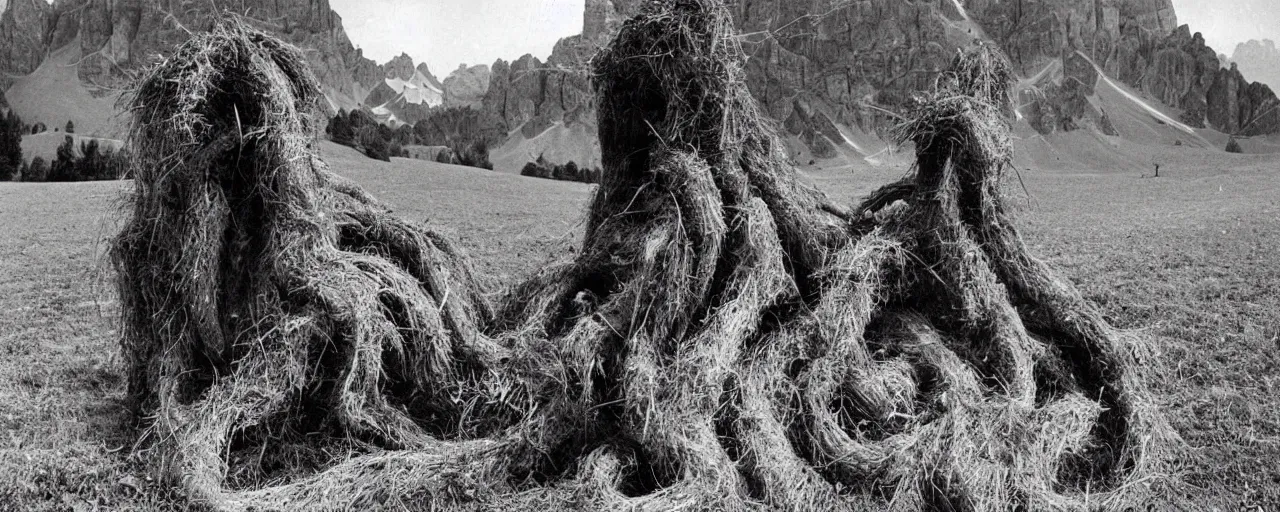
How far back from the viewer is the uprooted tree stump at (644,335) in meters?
4.39

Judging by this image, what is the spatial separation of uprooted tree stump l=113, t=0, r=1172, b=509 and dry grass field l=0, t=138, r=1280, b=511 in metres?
0.42

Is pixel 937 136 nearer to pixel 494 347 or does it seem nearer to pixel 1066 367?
pixel 1066 367

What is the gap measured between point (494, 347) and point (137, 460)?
2.32 meters

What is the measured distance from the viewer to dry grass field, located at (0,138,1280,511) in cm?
464

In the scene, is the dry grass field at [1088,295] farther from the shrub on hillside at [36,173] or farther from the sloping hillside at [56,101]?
the sloping hillside at [56,101]

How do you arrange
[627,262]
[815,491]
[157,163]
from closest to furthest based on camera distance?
[815,491] → [157,163] → [627,262]

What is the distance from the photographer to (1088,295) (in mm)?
9461

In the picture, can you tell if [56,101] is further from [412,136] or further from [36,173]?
[36,173]

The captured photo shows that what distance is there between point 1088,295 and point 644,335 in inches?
291

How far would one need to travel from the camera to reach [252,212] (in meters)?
4.91

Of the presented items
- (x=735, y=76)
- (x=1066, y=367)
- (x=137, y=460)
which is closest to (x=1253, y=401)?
(x=1066, y=367)

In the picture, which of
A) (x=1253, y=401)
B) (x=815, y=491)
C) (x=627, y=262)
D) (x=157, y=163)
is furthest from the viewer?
(x=1253, y=401)

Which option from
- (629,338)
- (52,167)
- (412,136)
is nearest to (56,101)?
(412,136)

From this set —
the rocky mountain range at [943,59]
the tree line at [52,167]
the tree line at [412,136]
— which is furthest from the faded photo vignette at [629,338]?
the rocky mountain range at [943,59]
